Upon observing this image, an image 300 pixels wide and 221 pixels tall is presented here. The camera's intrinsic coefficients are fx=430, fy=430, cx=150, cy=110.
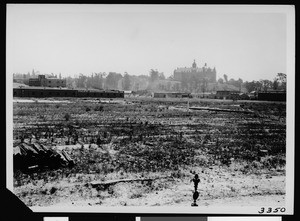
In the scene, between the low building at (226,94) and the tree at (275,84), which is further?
the low building at (226,94)

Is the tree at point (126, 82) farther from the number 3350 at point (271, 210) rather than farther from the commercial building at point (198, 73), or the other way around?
the number 3350 at point (271, 210)

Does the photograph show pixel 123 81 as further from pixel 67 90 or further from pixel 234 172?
pixel 234 172

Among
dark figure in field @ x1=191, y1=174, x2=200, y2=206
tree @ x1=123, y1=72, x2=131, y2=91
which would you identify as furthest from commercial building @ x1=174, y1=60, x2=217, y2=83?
dark figure in field @ x1=191, y1=174, x2=200, y2=206

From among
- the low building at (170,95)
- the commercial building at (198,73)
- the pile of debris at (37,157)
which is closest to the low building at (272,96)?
the commercial building at (198,73)

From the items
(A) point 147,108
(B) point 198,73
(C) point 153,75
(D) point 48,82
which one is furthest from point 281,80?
(D) point 48,82

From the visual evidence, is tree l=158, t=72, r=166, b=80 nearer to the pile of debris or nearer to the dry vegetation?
the dry vegetation
